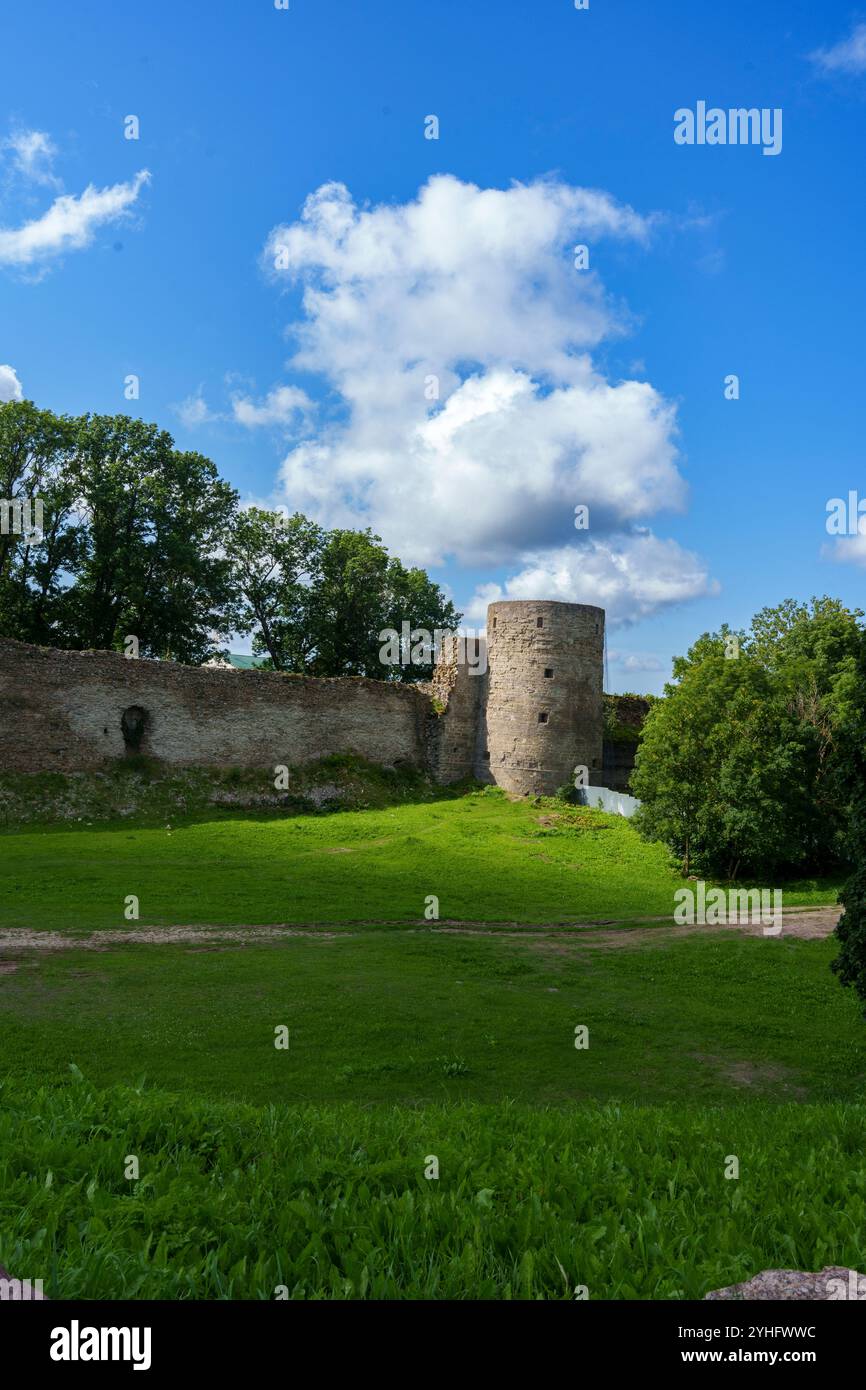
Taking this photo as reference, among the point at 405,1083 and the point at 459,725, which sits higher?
the point at 459,725

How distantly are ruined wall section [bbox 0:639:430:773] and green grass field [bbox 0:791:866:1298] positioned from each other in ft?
20.2

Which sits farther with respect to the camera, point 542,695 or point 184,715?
point 542,695

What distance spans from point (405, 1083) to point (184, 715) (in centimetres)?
2528

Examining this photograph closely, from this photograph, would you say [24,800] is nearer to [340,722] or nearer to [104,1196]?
[340,722]

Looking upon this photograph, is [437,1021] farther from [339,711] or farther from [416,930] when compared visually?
[339,711]

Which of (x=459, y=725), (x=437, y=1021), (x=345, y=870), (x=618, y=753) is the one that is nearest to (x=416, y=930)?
(x=437, y=1021)

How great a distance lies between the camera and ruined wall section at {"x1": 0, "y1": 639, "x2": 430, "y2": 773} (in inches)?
1212

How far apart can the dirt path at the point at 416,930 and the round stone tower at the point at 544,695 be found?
14821 mm

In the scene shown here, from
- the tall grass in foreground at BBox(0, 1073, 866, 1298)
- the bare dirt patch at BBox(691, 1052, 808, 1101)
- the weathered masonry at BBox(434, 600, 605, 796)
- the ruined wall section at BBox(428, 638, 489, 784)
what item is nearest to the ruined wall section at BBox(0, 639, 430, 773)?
the ruined wall section at BBox(428, 638, 489, 784)

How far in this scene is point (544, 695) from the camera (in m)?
36.2

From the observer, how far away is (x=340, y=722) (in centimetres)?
3625

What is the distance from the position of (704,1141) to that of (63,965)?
1084 centimetres

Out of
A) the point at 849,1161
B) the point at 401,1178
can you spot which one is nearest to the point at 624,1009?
the point at 849,1161

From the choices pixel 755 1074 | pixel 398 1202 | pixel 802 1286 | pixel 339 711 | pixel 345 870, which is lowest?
pixel 755 1074
